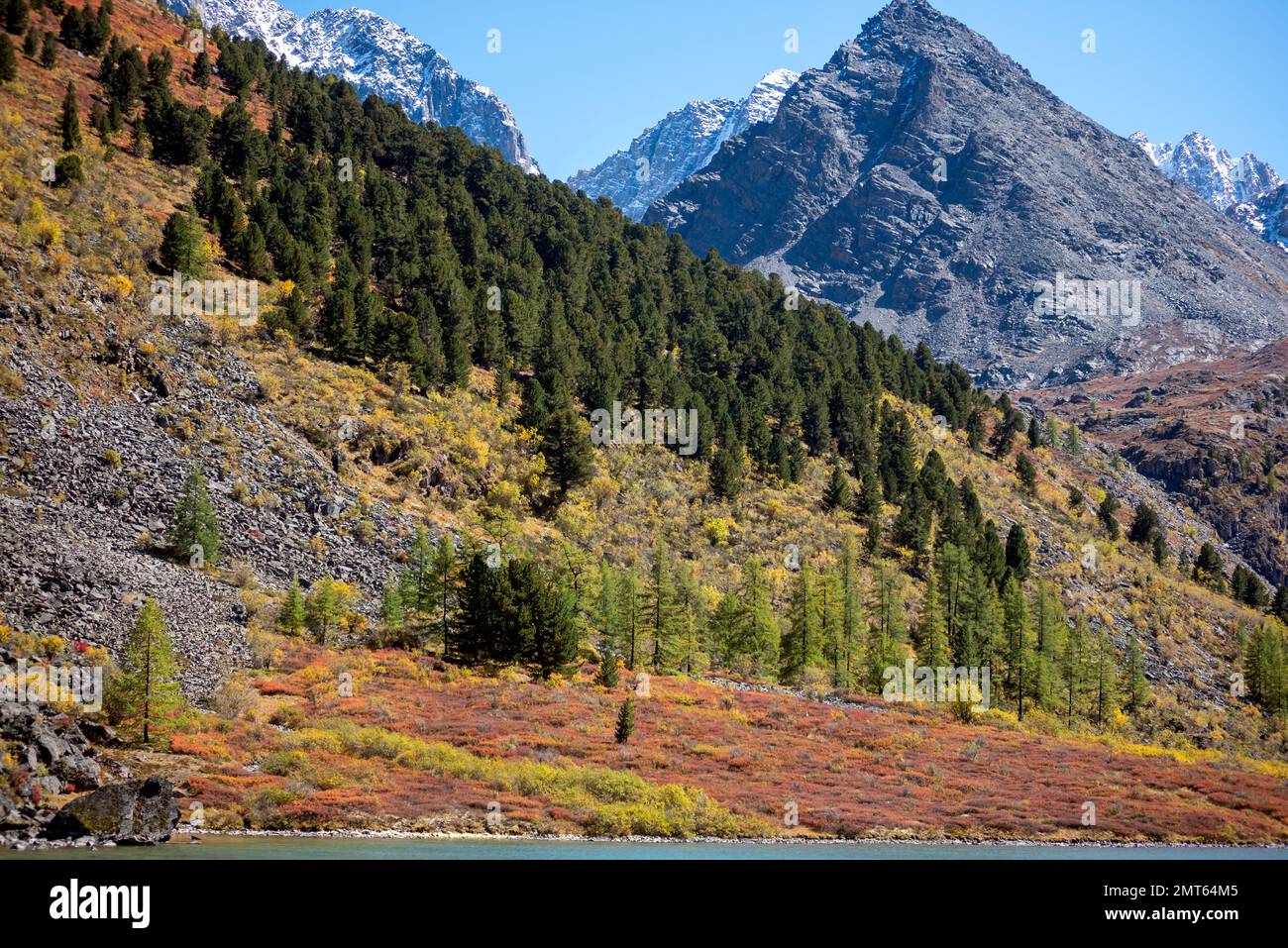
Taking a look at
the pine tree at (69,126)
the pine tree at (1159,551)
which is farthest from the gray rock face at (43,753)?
the pine tree at (1159,551)

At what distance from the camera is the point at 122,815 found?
86.5 ft

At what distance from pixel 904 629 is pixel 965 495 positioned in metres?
37.0

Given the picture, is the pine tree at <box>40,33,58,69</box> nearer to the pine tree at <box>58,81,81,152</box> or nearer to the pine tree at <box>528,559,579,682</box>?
the pine tree at <box>58,81,81,152</box>

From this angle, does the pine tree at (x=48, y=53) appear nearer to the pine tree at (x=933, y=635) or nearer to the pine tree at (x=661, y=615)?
the pine tree at (x=661, y=615)

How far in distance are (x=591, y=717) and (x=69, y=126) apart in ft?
230

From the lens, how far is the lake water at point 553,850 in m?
26.3

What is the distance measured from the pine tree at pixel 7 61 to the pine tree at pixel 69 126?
27.5 feet

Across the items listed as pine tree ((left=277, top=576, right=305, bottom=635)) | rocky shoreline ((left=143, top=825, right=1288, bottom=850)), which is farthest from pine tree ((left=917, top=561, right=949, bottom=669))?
pine tree ((left=277, top=576, right=305, bottom=635))

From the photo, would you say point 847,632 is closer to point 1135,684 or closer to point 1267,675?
point 1135,684

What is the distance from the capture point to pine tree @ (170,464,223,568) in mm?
54375

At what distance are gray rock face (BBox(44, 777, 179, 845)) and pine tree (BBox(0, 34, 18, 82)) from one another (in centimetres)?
8547

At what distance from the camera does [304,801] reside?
33.6 metres
